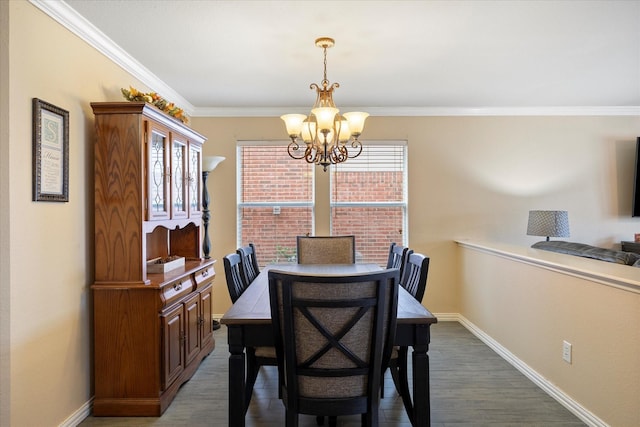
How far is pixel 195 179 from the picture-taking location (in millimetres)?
3311

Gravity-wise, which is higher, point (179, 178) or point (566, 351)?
point (179, 178)

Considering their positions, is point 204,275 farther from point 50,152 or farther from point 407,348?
point 407,348

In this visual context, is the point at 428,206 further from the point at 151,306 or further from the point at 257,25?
the point at 151,306

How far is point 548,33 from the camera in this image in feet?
8.43

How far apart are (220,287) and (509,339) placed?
2.93 metres

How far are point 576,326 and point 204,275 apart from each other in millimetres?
2695

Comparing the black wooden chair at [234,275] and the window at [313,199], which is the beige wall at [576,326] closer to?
the window at [313,199]

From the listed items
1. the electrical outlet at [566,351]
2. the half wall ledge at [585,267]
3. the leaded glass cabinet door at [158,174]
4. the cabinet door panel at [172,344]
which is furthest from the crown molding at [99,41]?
the electrical outlet at [566,351]

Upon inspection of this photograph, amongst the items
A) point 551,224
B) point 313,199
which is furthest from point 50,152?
point 551,224

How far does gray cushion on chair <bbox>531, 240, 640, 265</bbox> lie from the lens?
8.59 feet

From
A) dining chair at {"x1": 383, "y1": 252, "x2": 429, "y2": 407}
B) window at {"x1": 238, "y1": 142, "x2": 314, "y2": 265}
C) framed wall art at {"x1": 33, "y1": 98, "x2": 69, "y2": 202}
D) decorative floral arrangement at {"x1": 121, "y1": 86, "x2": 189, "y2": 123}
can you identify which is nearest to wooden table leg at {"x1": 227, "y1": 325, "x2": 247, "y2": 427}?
dining chair at {"x1": 383, "y1": 252, "x2": 429, "y2": 407}

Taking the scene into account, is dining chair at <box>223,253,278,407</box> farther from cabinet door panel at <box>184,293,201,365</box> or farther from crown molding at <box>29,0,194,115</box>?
crown molding at <box>29,0,194,115</box>

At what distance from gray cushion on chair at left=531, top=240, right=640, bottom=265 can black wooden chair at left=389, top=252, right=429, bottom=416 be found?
4.58ft

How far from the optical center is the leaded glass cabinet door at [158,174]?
2475 millimetres
